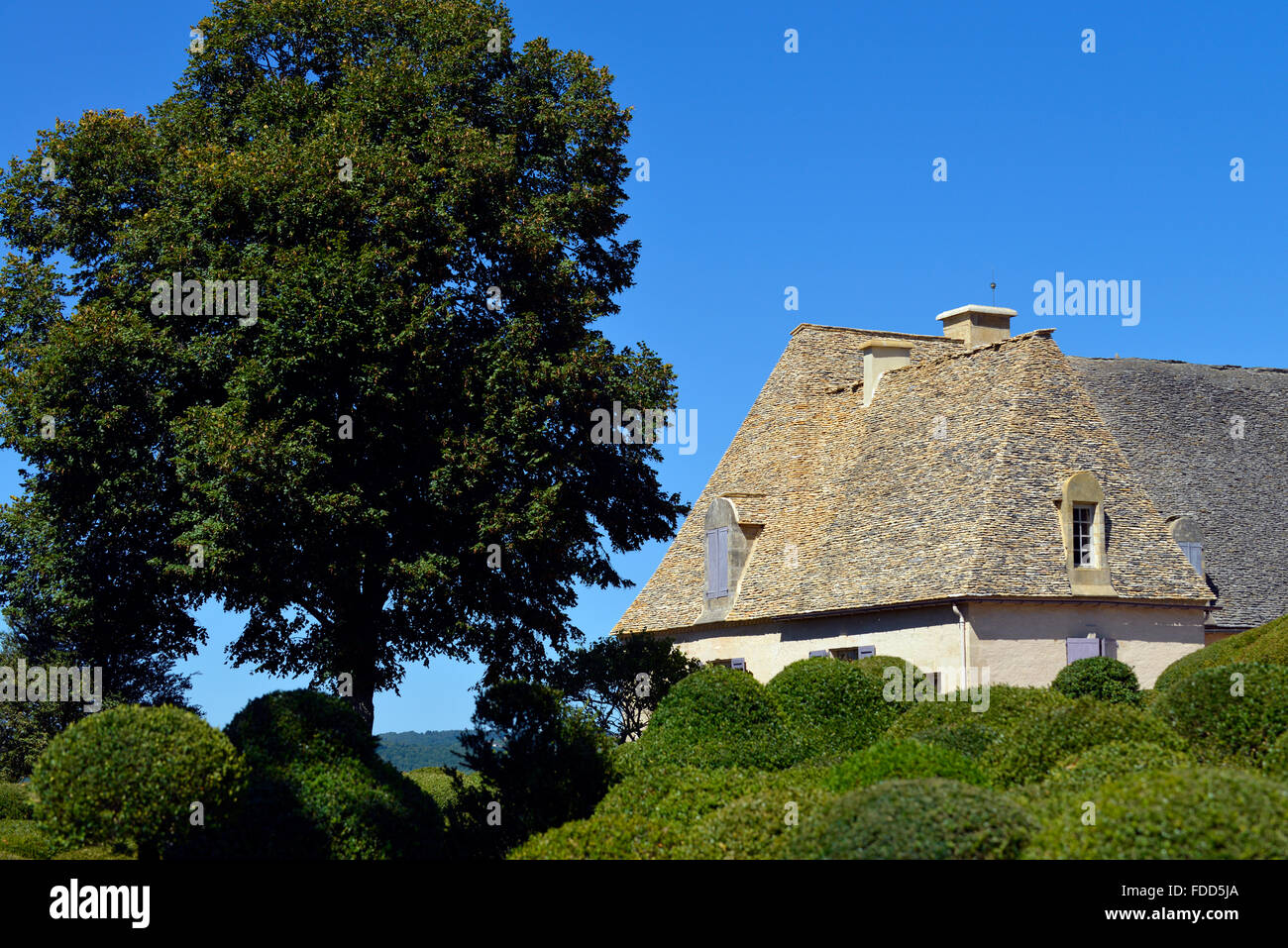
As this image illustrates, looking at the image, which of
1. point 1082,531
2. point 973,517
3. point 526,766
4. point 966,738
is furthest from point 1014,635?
point 526,766

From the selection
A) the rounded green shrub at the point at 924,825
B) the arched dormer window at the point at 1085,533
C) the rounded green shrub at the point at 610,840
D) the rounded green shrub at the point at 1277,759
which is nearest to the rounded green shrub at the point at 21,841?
the rounded green shrub at the point at 610,840

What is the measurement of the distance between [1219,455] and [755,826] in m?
37.2

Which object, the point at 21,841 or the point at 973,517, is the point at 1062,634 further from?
the point at 21,841

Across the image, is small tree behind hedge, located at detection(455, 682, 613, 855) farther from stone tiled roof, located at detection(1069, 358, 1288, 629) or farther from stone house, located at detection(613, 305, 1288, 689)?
stone tiled roof, located at detection(1069, 358, 1288, 629)

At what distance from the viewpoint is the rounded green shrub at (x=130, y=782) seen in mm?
15289

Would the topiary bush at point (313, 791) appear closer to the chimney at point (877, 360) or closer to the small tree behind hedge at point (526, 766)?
the small tree behind hedge at point (526, 766)

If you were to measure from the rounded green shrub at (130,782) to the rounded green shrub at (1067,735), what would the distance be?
9428 mm

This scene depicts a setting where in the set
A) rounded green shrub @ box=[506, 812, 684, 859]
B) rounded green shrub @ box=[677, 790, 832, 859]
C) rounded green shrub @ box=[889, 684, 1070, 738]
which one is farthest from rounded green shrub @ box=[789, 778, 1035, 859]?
rounded green shrub @ box=[889, 684, 1070, 738]

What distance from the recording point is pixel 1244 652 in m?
25.8

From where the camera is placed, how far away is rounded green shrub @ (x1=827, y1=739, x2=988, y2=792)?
49.0 feet

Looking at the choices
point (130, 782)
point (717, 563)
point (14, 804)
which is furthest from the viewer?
point (717, 563)

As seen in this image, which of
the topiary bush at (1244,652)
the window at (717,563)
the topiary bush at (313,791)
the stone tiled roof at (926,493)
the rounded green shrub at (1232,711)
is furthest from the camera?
the window at (717,563)
